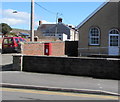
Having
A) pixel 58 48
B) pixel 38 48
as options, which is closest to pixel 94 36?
pixel 58 48

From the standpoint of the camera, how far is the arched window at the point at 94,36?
25.9 metres

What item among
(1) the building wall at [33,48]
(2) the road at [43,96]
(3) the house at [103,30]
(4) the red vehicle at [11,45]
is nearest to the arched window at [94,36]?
(3) the house at [103,30]

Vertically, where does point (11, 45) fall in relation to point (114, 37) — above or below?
below

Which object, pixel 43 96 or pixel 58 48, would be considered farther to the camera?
pixel 58 48

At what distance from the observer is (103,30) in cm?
2553

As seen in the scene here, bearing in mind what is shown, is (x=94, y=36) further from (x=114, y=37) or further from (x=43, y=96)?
(x=43, y=96)

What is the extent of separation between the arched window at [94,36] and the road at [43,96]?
697 inches

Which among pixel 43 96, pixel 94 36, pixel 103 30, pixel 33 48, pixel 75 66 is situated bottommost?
pixel 43 96

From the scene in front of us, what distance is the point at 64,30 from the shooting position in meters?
73.6

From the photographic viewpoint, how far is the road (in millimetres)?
8023

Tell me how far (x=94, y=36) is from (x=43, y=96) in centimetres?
1852

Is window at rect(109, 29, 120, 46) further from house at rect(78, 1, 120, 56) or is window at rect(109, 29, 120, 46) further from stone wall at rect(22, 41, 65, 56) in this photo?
stone wall at rect(22, 41, 65, 56)

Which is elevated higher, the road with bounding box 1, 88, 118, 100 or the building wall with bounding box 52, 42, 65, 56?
the building wall with bounding box 52, 42, 65, 56

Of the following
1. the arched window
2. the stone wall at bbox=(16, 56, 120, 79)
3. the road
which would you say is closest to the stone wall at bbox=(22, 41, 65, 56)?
the arched window
